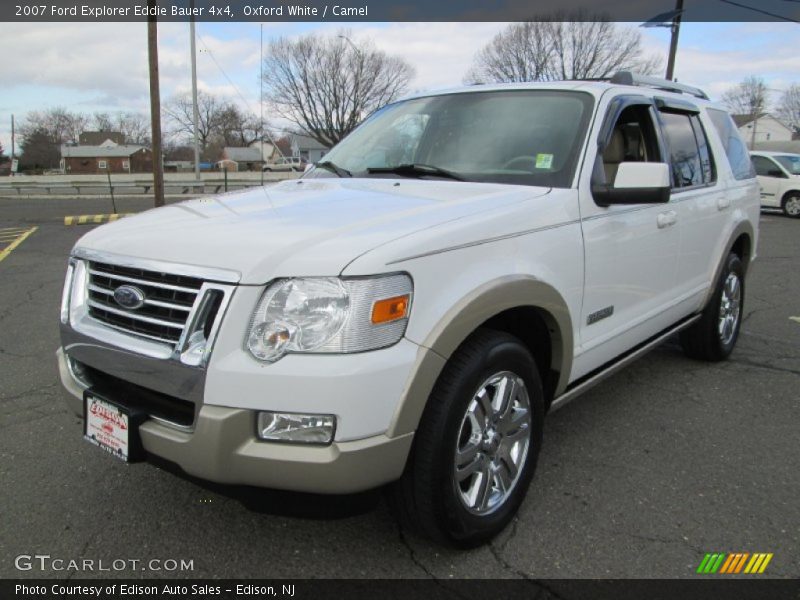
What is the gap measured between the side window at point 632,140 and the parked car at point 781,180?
15.9 meters

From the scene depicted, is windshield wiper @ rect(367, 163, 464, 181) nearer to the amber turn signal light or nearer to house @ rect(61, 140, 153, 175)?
the amber turn signal light

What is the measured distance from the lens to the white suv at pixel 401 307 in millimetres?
1927

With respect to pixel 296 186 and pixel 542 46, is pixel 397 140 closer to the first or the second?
pixel 296 186

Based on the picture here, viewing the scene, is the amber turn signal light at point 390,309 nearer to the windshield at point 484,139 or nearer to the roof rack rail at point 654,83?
the windshield at point 484,139

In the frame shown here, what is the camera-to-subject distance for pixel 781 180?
56.5 feet

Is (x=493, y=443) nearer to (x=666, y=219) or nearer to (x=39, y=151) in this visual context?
(x=666, y=219)

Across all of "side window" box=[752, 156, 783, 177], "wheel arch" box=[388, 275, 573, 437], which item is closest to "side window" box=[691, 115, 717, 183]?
"wheel arch" box=[388, 275, 573, 437]

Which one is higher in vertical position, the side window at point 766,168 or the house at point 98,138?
the house at point 98,138

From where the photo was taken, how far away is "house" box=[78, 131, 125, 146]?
95500 millimetres

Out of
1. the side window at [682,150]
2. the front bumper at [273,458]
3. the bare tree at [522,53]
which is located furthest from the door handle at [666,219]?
the bare tree at [522,53]

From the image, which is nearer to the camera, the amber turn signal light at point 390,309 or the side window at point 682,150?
the amber turn signal light at point 390,309

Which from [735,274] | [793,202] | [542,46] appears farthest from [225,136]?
[735,274]

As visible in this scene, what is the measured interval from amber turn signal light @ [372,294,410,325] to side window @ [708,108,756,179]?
3604 mm
